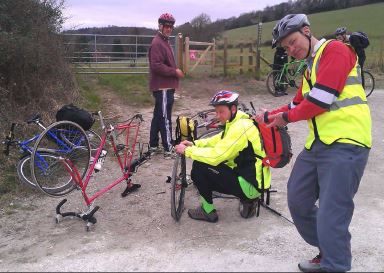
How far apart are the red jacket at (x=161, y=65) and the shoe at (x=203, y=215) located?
2.40 metres

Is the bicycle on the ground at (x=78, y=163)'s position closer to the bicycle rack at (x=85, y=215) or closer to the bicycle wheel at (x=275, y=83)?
the bicycle rack at (x=85, y=215)

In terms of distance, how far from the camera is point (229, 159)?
12.8 feet

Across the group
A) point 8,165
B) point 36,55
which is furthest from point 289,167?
point 36,55

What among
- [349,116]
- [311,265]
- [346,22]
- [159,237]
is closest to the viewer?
[349,116]

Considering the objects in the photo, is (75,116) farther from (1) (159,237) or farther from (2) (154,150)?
(1) (159,237)

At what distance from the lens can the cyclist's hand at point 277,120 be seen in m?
2.89

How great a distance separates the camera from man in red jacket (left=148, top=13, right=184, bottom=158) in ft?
19.2

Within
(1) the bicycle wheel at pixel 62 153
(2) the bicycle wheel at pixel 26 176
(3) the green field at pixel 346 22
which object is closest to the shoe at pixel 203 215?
(1) the bicycle wheel at pixel 62 153

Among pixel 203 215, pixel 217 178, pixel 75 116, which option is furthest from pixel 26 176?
pixel 217 178

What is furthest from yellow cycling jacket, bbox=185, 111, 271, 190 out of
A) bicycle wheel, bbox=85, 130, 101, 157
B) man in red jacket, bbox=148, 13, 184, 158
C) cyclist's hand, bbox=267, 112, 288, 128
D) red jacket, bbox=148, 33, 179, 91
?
red jacket, bbox=148, 33, 179, 91

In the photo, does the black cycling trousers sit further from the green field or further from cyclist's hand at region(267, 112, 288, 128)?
the green field

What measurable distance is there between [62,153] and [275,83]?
841cm

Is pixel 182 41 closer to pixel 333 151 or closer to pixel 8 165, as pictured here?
pixel 8 165

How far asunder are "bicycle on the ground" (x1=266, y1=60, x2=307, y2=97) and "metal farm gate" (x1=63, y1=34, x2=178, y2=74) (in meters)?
4.05
